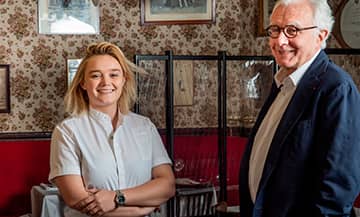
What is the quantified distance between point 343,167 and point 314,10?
479 millimetres

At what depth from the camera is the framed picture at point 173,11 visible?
4.75m

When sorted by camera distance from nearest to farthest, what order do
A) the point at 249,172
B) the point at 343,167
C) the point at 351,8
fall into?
1. the point at 343,167
2. the point at 249,172
3. the point at 351,8

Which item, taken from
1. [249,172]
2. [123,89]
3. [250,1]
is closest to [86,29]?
[250,1]

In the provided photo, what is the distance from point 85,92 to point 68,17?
243 cm

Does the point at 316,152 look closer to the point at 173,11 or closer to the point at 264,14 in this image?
the point at 264,14

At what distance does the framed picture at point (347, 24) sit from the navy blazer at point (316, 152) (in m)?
1.99

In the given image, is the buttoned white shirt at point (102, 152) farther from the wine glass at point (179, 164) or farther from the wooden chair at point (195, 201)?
the wine glass at point (179, 164)

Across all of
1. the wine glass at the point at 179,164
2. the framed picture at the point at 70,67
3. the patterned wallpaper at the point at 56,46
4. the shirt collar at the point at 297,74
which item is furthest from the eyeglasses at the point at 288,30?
the framed picture at the point at 70,67

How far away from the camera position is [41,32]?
4594 mm

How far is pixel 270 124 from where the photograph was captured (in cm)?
186

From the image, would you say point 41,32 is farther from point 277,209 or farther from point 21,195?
point 277,209

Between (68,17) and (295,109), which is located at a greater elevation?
(68,17)

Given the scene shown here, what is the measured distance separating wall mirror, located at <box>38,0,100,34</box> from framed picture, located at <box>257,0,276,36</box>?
1299 mm

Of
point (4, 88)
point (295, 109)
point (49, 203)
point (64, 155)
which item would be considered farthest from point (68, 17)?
point (295, 109)
